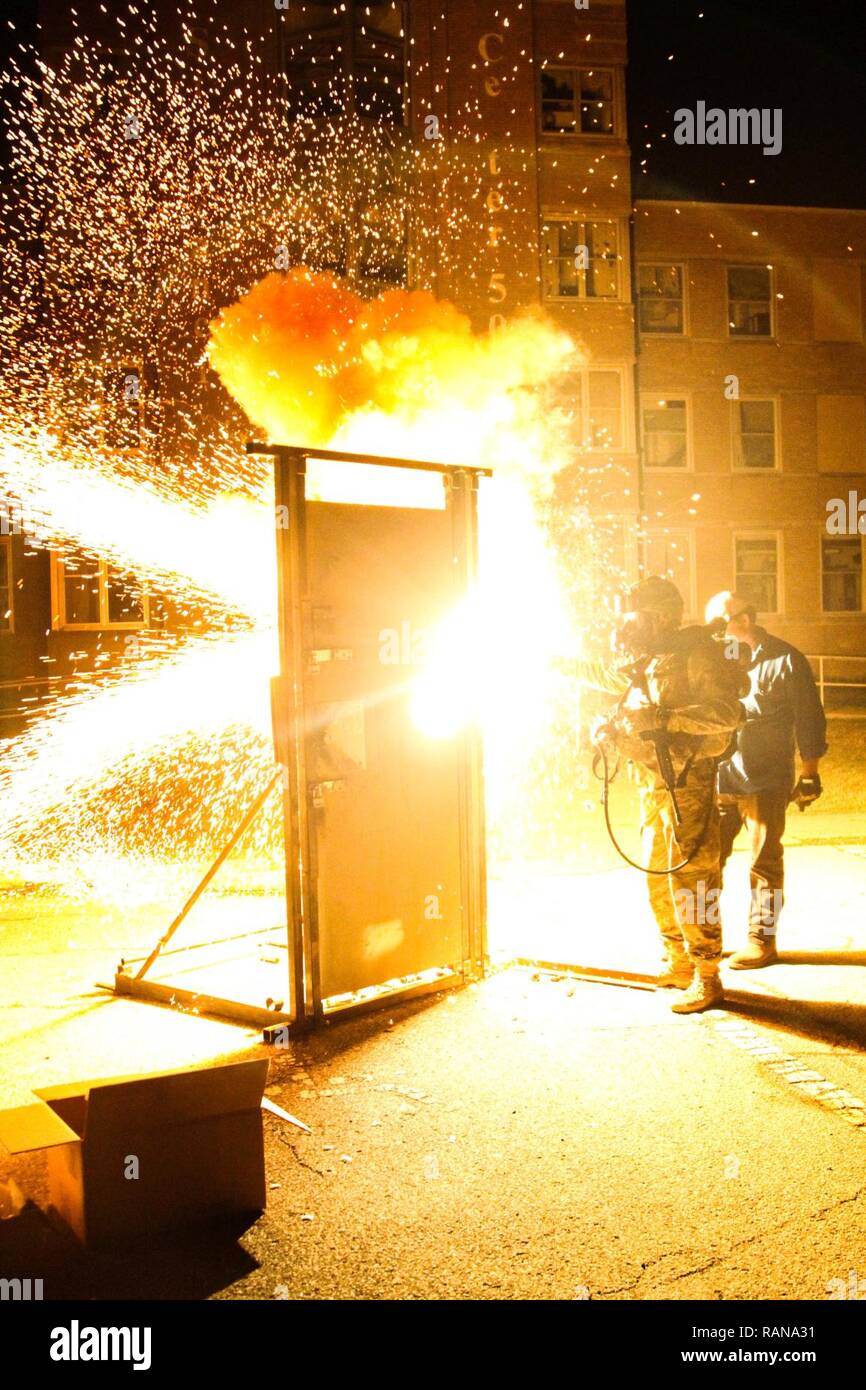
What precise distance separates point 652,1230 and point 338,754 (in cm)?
275

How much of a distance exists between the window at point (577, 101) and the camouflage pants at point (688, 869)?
21634mm

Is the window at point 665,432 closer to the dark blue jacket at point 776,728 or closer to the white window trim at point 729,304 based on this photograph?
the white window trim at point 729,304

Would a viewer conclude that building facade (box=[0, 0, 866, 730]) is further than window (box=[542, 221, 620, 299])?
No

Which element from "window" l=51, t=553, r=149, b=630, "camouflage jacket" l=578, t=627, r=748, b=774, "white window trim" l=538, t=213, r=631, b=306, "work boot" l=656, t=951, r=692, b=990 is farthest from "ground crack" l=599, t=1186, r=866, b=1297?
"white window trim" l=538, t=213, r=631, b=306

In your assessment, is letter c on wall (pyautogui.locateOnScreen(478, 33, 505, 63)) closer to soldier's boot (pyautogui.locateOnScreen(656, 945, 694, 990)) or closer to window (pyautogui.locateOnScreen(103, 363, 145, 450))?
window (pyautogui.locateOnScreen(103, 363, 145, 450))

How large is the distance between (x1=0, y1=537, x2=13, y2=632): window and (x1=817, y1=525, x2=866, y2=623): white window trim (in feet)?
58.9

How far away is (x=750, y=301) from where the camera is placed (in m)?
27.0

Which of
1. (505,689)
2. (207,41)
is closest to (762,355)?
(207,41)

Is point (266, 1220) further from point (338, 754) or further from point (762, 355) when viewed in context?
point (762, 355)

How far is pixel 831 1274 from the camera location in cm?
329

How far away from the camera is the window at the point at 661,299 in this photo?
85.5 feet

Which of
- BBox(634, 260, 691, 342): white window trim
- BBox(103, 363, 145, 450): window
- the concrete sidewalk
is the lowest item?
the concrete sidewalk

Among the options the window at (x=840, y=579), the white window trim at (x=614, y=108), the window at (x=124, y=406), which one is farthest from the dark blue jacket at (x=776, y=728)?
the window at (x=840, y=579)

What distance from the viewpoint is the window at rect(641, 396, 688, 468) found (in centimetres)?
2609
